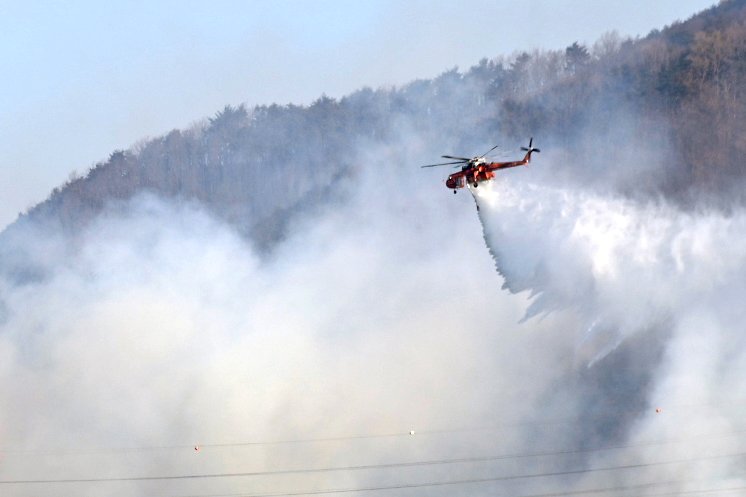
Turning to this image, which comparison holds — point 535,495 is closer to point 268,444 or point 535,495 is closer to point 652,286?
point 652,286

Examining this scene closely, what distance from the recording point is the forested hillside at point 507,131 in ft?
303

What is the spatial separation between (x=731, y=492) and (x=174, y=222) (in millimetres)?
38682

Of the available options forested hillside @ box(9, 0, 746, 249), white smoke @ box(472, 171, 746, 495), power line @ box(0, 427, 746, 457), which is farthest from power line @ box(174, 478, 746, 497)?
forested hillside @ box(9, 0, 746, 249)

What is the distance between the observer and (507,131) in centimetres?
10206

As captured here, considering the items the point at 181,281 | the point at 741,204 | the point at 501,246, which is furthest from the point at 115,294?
the point at 741,204

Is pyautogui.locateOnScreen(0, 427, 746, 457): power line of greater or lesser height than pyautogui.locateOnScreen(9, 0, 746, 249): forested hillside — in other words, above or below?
below

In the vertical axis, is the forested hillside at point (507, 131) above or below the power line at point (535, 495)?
above

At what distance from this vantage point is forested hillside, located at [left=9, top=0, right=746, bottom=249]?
92.2 m

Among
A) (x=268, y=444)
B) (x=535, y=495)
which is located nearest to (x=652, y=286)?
(x=535, y=495)

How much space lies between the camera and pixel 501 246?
2217 inches

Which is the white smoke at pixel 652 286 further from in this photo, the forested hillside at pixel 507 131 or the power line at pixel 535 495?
the forested hillside at pixel 507 131

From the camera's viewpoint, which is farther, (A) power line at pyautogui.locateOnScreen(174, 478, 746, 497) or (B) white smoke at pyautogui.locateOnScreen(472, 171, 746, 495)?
(B) white smoke at pyautogui.locateOnScreen(472, 171, 746, 495)

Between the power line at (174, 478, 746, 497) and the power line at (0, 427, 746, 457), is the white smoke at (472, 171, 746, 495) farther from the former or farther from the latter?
the power line at (0, 427, 746, 457)

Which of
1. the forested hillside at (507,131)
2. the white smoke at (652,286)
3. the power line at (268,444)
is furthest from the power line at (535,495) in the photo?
the forested hillside at (507,131)
